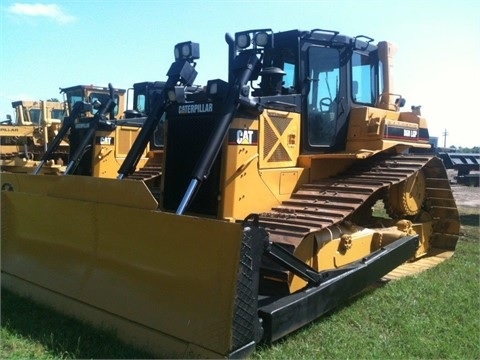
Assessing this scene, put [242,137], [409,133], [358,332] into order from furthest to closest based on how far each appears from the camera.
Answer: [409,133]
[242,137]
[358,332]

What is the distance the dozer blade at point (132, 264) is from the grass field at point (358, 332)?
0.67ft

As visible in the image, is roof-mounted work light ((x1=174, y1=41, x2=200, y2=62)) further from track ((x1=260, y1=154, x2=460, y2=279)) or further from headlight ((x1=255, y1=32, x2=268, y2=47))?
track ((x1=260, y1=154, x2=460, y2=279))

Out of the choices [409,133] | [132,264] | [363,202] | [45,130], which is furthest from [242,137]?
[45,130]

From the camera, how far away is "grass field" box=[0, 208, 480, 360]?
3.74 metres

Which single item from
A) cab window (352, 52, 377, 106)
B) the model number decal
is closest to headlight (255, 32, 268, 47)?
cab window (352, 52, 377, 106)

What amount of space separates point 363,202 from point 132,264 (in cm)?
237

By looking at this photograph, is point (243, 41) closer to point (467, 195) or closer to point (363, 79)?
point (363, 79)

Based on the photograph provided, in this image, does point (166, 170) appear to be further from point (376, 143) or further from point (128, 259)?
point (376, 143)

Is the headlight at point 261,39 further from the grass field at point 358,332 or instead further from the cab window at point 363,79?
the grass field at point 358,332

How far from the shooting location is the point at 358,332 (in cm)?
432

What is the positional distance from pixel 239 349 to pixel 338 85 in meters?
3.63


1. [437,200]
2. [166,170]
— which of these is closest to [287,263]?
[166,170]

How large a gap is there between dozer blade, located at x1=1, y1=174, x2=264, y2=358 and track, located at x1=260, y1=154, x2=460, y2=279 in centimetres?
94

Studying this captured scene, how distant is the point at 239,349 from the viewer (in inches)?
132
